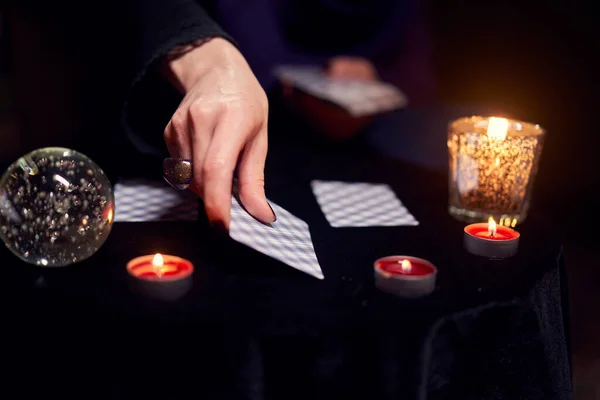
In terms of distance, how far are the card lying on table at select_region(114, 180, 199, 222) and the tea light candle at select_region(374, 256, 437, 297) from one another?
343mm

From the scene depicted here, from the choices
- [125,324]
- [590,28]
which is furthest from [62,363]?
[590,28]

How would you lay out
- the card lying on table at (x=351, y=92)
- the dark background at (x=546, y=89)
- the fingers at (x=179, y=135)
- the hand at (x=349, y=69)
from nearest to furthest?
the fingers at (x=179, y=135), the card lying on table at (x=351, y=92), the hand at (x=349, y=69), the dark background at (x=546, y=89)

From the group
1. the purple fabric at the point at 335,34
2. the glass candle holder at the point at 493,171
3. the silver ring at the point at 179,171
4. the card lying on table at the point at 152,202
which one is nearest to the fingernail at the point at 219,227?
the silver ring at the point at 179,171

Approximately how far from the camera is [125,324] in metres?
0.61

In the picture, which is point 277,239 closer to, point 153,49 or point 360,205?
point 360,205

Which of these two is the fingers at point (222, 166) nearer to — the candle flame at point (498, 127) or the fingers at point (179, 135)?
the fingers at point (179, 135)

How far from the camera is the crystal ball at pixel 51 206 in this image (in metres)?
0.68

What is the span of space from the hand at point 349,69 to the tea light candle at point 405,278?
113 cm

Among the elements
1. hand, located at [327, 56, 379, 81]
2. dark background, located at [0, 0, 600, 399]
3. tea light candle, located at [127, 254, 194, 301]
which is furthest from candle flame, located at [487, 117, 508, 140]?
dark background, located at [0, 0, 600, 399]

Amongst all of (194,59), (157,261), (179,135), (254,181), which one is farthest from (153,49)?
(157,261)

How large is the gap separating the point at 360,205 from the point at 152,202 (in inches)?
13.9

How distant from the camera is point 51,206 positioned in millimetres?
683

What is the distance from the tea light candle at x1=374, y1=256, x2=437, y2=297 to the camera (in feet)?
2.19

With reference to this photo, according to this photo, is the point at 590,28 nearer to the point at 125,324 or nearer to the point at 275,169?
the point at 275,169
